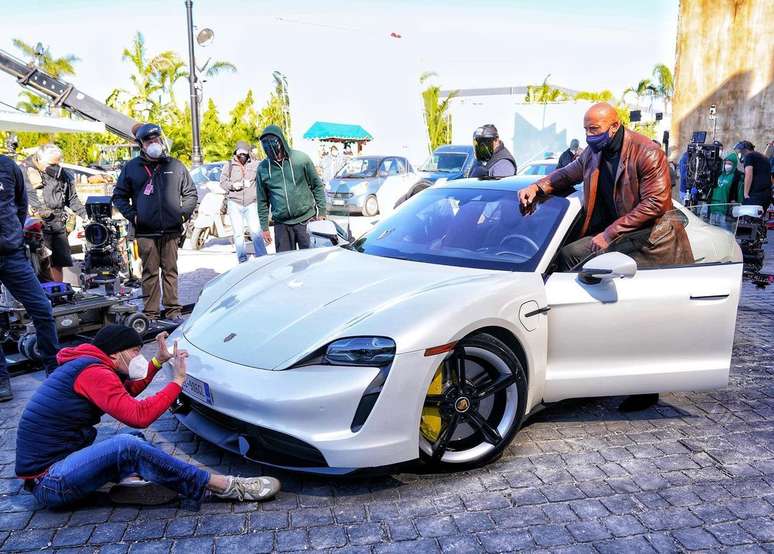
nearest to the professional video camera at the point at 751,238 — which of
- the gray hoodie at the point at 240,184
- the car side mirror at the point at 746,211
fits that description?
the car side mirror at the point at 746,211

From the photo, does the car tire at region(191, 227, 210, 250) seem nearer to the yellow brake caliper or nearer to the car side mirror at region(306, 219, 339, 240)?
the car side mirror at region(306, 219, 339, 240)

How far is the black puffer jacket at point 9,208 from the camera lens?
519 cm

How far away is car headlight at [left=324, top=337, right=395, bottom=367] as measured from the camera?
11.2 feet

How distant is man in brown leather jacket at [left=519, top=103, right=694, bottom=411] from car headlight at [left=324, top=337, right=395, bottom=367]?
1359mm

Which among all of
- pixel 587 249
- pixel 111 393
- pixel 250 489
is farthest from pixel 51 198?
pixel 587 249

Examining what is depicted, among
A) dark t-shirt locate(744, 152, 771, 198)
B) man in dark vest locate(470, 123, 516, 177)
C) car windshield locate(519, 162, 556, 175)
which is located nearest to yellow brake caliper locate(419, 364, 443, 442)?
man in dark vest locate(470, 123, 516, 177)

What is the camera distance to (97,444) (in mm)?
3357

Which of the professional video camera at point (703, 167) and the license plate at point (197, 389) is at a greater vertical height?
the professional video camera at point (703, 167)

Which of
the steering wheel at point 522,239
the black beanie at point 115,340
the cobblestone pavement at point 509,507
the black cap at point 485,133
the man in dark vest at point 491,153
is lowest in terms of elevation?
the cobblestone pavement at point 509,507

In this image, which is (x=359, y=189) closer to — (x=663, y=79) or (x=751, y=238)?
(x=751, y=238)

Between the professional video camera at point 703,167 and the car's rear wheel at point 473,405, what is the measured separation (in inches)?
369

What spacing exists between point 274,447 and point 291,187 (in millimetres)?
4089

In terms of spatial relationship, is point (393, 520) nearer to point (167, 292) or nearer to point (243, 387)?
point (243, 387)

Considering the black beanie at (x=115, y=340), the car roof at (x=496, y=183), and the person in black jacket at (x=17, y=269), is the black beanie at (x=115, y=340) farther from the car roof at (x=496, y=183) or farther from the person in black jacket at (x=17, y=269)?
the car roof at (x=496, y=183)
